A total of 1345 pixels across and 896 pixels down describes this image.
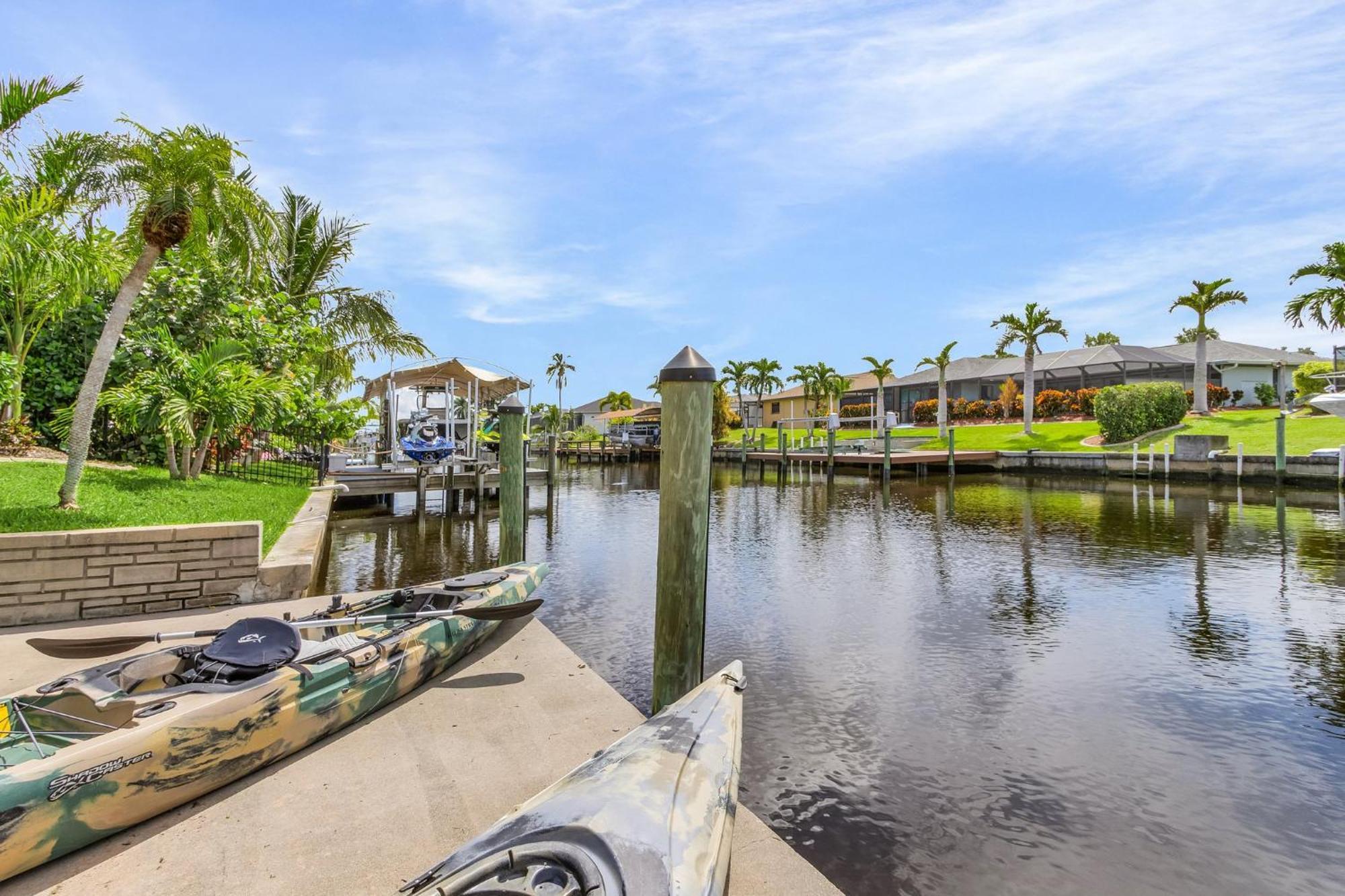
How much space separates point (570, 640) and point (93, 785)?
5101 millimetres

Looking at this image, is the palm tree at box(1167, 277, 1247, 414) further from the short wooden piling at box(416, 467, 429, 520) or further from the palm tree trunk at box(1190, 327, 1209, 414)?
A: the short wooden piling at box(416, 467, 429, 520)

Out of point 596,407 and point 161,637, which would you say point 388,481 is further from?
point 596,407

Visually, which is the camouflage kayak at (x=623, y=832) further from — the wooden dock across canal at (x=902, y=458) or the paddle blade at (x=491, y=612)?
Result: the wooden dock across canal at (x=902, y=458)

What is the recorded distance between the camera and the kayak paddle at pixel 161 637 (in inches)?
174

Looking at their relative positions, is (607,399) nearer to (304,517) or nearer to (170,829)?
(304,517)

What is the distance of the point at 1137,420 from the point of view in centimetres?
3506

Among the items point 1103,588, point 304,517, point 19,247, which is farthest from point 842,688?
point 19,247

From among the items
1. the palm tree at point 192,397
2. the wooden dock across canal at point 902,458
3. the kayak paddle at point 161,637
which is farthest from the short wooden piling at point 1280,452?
the palm tree at point 192,397

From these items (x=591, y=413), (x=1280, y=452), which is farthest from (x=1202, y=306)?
(x=591, y=413)

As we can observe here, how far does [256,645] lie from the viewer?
4.10 metres

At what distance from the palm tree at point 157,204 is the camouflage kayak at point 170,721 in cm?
491

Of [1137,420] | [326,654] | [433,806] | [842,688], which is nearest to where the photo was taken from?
[433,806]

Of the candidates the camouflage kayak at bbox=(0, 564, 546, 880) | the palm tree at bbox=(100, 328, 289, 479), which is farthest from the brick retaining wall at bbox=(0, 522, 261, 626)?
the palm tree at bbox=(100, 328, 289, 479)

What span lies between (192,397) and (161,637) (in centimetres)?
843
